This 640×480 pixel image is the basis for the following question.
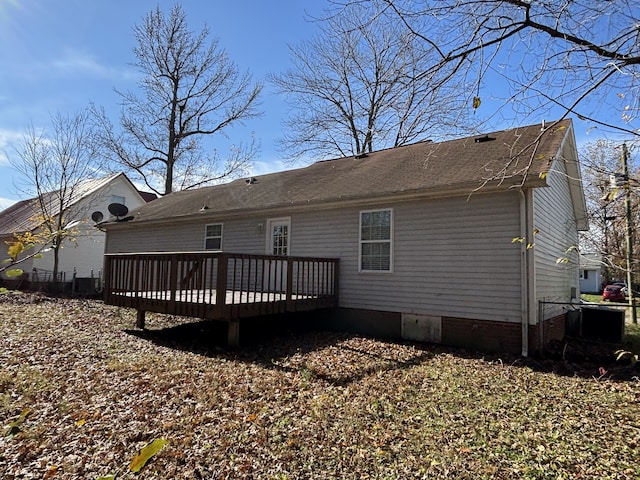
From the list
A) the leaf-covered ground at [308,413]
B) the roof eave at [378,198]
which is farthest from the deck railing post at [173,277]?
the roof eave at [378,198]

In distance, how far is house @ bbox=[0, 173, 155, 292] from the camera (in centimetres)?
1906

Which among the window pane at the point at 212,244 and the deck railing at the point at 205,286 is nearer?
the deck railing at the point at 205,286

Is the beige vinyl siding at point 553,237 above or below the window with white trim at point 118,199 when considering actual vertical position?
below

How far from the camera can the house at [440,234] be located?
7105 millimetres

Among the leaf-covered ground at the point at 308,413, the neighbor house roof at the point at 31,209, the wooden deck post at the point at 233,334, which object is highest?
the neighbor house roof at the point at 31,209

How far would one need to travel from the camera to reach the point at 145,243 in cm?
1423

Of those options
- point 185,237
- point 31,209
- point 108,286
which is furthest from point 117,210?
point 31,209

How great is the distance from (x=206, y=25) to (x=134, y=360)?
2088 cm

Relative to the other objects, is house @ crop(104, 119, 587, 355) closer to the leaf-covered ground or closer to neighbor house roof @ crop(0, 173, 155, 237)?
the leaf-covered ground

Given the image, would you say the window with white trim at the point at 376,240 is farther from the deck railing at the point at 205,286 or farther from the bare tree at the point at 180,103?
the bare tree at the point at 180,103

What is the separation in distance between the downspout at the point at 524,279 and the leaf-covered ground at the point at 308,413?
0.42 meters

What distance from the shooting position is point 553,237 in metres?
9.14

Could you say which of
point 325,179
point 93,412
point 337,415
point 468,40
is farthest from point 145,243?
point 468,40

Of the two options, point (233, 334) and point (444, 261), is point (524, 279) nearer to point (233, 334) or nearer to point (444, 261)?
point (444, 261)
